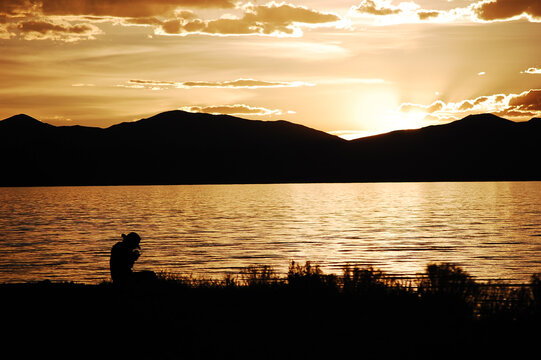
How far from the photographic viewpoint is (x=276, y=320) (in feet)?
50.1

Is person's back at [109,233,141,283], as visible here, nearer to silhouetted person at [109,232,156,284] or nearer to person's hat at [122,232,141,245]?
silhouetted person at [109,232,156,284]

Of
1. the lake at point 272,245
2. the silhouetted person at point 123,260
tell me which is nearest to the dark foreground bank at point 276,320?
the silhouetted person at point 123,260

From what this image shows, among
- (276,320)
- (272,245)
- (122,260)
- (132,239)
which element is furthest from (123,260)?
(272,245)

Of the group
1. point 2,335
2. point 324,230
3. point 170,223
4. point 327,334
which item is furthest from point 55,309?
point 170,223

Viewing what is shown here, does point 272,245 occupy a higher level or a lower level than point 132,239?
lower

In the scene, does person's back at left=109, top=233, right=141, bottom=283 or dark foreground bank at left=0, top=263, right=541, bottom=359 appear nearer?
dark foreground bank at left=0, top=263, right=541, bottom=359

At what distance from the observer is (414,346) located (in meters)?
13.3

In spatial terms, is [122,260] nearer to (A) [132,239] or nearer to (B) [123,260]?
(B) [123,260]

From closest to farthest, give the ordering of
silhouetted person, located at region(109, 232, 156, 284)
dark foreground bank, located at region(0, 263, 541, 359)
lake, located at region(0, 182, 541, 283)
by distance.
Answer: dark foreground bank, located at region(0, 263, 541, 359), silhouetted person, located at region(109, 232, 156, 284), lake, located at region(0, 182, 541, 283)

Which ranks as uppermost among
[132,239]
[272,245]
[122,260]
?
[132,239]

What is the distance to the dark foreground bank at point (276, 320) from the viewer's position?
1293cm

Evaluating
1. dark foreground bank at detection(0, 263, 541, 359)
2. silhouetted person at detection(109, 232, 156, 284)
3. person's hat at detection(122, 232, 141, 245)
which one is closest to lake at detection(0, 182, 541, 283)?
silhouetted person at detection(109, 232, 156, 284)

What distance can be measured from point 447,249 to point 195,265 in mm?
22518

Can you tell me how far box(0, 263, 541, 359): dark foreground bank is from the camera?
42.4 feet
